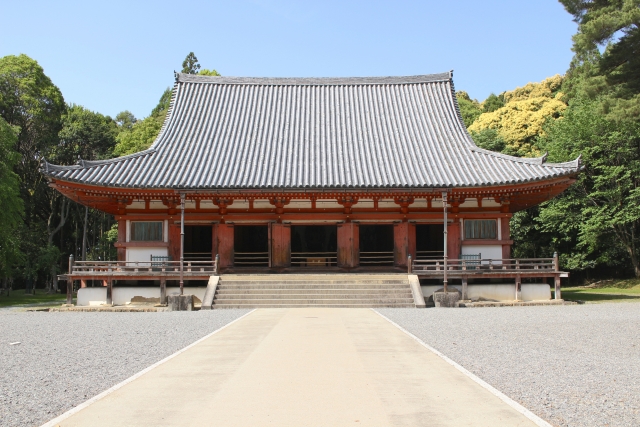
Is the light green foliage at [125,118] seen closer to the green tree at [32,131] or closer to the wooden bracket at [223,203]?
the green tree at [32,131]

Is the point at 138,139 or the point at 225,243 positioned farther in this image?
the point at 138,139

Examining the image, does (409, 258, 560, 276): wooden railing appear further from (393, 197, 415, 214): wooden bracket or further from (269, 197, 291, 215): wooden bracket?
(269, 197, 291, 215): wooden bracket

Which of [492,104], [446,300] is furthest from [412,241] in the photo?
[492,104]

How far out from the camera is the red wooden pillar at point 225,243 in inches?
832

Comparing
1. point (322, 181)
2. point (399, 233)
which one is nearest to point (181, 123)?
point (322, 181)

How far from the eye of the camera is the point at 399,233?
21.2 meters

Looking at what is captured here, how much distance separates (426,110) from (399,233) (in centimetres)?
777

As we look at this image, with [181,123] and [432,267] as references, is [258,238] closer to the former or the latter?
[181,123]

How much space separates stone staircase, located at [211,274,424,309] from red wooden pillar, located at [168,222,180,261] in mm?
2899

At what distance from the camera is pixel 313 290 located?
18156 mm

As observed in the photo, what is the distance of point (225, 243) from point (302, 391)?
612 inches

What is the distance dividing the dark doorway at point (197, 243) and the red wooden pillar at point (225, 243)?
1.13 metres

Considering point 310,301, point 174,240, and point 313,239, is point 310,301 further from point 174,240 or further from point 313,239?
point 313,239

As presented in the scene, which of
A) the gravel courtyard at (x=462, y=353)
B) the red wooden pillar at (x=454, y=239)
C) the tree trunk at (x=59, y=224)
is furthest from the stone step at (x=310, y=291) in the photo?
the tree trunk at (x=59, y=224)
